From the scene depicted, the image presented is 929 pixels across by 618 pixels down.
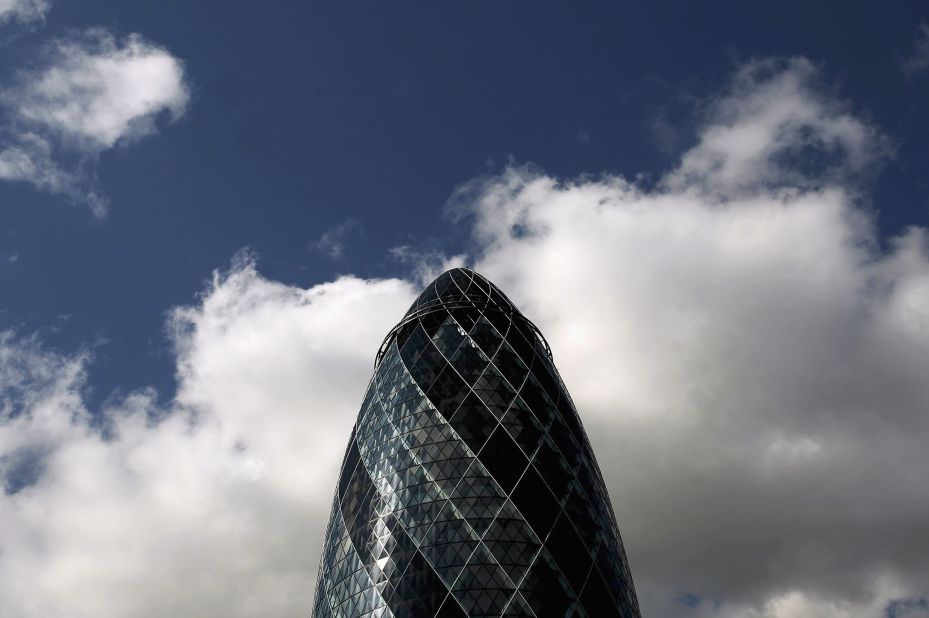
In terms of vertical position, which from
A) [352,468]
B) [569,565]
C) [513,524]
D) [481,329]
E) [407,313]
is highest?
[407,313]

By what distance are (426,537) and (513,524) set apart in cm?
503

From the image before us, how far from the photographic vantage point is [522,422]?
176 feet

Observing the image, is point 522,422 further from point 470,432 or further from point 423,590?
point 423,590

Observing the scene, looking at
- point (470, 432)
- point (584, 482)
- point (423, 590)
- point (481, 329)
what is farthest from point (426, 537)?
point (481, 329)

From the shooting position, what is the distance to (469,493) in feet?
163

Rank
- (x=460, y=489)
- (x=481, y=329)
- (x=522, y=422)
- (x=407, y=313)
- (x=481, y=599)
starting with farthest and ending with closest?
(x=407, y=313)
(x=481, y=329)
(x=522, y=422)
(x=460, y=489)
(x=481, y=599)

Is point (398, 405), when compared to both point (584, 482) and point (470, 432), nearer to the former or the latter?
point (470, 432)

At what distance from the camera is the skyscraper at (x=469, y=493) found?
4700cm

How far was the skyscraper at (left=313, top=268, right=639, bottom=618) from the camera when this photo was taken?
47.0m

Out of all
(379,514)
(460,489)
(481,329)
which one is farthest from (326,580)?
(481,329)

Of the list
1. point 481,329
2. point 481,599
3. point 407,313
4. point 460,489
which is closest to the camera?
point 481,599

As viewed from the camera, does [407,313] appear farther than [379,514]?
Yes

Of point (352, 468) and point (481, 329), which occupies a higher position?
point (481, 329)

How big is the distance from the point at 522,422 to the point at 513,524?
7.34 m
